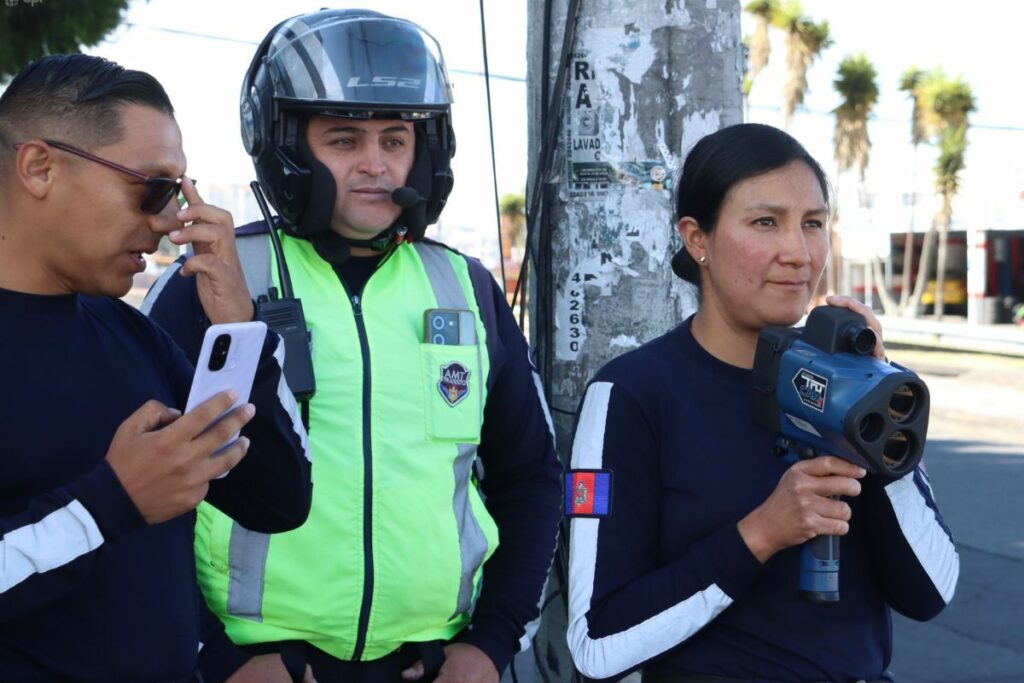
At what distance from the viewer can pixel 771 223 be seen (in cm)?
265

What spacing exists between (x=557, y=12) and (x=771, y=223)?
118 cm

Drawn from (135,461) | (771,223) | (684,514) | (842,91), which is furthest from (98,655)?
(842,91)

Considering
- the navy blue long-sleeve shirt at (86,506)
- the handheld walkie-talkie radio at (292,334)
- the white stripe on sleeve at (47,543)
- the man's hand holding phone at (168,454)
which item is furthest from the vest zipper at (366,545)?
the white stripe on sleeve at (47,543)

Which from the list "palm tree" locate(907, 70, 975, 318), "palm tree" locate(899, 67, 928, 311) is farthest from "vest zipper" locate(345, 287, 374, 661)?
"palm tree" locate(899, 67, 928, 311)

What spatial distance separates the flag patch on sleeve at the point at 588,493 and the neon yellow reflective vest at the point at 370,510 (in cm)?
27

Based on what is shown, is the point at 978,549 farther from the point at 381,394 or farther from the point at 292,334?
the point at 292,334

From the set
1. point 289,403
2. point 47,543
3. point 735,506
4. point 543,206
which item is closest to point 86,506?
point 47,543

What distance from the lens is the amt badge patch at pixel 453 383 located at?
271cm

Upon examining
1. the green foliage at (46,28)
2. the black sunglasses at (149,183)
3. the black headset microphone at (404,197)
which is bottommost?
the black headset microphone at (404,197)

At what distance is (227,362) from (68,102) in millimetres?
568

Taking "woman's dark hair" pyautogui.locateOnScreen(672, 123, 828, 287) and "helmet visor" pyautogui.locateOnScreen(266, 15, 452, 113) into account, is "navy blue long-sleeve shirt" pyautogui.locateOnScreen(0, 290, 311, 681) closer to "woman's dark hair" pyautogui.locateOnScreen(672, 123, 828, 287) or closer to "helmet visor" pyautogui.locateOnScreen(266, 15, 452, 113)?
"helmet visor" pyautogui.locateOnScreen(266, 15, 452, 113)

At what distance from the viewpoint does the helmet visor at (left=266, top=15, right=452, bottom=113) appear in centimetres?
276

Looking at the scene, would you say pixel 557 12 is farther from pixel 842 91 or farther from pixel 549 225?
pixel 842 91

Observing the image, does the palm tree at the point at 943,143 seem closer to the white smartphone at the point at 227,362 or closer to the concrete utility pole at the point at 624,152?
the concrete utility pole at the point at 624,152
